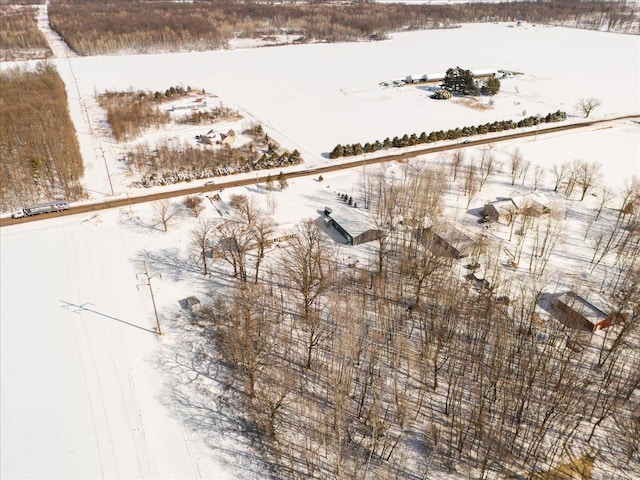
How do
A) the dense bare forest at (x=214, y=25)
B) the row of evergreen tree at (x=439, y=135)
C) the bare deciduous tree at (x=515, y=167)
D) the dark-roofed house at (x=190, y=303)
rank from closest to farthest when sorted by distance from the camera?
the dark-roofed house at (x=190, y=303)
the bare deciduous tree at (x=515, y=167)
the row of evergreen tree at (x=439, y=135)
the dense bare forest at (x=214, y=25)

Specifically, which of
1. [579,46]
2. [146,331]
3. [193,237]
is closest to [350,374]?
[146,331]

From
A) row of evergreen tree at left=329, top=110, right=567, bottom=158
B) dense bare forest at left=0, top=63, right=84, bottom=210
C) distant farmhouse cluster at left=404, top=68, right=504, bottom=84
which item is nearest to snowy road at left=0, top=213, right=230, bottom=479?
dense bare forest at left=0, top=63, right=84, bottom=210

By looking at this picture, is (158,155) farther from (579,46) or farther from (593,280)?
(579,46)

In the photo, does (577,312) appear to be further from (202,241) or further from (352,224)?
(202,241)

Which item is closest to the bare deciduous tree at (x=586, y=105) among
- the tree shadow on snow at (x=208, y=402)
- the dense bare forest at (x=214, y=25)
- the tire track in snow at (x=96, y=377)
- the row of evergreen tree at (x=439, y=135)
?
the row of evergreen tree at (x=439, y=135)

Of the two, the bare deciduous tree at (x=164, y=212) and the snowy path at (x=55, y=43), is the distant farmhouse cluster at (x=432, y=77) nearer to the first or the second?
the bare deciduous tree at (x=164, y=212)

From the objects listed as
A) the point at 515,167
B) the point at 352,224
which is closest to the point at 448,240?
the point at 352,224
